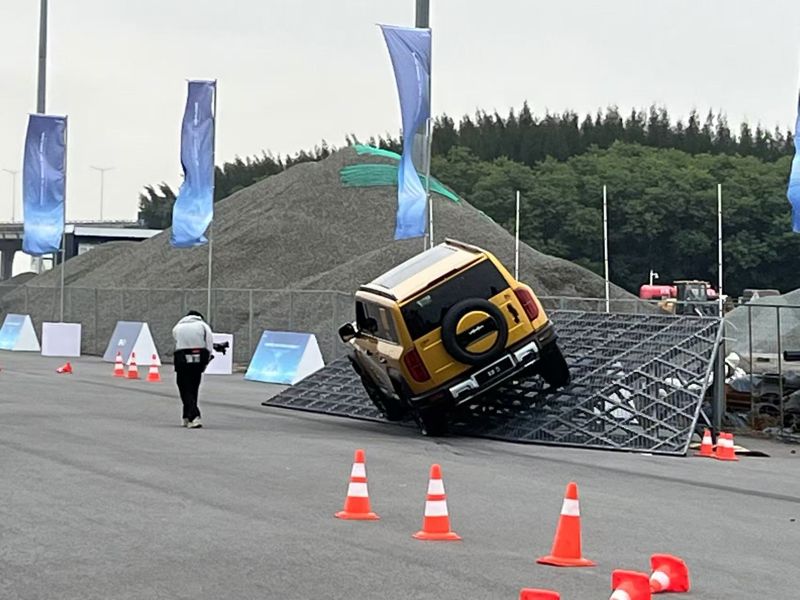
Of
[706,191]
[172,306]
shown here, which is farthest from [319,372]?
[706,191]

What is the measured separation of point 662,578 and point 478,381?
407 inches

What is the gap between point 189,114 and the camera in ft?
117

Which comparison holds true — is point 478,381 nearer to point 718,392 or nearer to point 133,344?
point 718,392

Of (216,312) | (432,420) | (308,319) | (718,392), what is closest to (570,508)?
(432,420)

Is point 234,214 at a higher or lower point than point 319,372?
higher

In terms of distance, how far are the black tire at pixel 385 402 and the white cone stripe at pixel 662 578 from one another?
1258 cm

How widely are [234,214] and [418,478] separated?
155ft

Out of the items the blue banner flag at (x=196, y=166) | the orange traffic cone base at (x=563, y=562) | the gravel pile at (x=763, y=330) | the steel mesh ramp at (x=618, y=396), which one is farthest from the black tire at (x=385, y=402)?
the blue banner flag at (x=196, y=166)

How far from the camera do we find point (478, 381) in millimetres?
19094

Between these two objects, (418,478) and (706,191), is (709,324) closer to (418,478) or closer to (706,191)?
(418,478)

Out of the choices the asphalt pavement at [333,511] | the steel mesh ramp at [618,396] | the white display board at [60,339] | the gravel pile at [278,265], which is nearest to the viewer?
the asphalt pavement at [333,511]

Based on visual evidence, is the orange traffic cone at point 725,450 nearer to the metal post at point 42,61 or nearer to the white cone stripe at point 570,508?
the white cone stripe at point 570,508

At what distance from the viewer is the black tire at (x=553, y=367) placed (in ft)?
64.7

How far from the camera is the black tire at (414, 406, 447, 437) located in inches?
772
